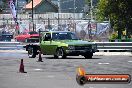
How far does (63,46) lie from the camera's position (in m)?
26.4

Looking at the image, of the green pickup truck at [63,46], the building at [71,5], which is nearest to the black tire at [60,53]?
the green pickup truck at [63,46]

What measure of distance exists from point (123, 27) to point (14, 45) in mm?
9241

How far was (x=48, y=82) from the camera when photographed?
14.4m

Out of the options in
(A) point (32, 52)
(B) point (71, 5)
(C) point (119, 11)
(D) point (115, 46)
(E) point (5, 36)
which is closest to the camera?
(A) point (32, 52)

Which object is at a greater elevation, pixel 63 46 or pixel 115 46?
pixel 63 46

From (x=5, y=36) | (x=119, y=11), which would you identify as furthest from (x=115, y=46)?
(x=5, y=36)

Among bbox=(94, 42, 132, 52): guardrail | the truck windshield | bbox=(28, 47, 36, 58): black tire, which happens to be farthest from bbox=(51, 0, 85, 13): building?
the truck windshield

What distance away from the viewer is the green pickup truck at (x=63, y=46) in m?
26.2

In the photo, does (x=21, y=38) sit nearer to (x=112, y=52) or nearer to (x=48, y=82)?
(x=112, y=52)

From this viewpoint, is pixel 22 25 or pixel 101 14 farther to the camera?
pixel 22 25

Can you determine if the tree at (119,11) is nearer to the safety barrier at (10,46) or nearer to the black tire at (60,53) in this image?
the safety barrier at (10,46)

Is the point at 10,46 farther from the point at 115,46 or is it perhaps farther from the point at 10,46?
the point at 115,46

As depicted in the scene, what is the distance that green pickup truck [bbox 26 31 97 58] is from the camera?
26.2 m

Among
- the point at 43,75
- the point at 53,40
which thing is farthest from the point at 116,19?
the point at 43,75
